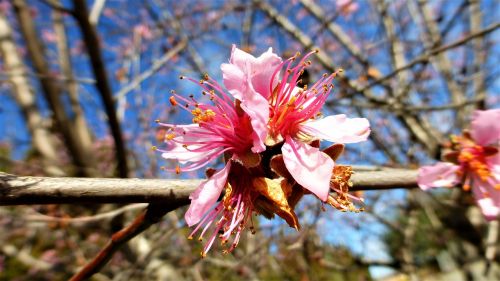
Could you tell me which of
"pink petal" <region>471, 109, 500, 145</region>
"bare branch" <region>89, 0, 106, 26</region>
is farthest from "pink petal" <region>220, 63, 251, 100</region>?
"bare branch" <region>89, 0, 106, 26</region>

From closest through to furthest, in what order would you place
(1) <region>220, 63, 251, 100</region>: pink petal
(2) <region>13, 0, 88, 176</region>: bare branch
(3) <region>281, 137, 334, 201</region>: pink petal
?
(3) <region>281, 137, 334, 201</region>: pink petal → (1) <region>220, 63, 251, 100</region>: pink petal → (2) <region>13, 0, 88, 176</region>: bare branch

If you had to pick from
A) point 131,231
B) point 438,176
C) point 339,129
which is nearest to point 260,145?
point 339,129

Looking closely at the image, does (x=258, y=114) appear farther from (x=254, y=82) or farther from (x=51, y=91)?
(x=51, y=91)

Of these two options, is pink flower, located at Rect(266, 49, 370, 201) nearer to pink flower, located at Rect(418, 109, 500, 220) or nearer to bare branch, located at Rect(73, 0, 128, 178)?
pink flower, located at Rect(418, 109, 500, 220)

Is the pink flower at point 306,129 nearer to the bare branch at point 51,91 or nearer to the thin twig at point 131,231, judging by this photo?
the thin twig at point 131,231

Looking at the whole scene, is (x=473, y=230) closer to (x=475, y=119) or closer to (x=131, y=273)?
(x=475, y=119)

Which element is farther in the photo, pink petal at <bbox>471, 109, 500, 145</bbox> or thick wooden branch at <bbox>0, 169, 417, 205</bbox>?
pink petal at <bbox>471, 109, 500, 145</bbox>

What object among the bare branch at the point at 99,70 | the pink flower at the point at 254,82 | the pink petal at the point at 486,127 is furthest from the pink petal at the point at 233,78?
the bare branch at the point at 99,70

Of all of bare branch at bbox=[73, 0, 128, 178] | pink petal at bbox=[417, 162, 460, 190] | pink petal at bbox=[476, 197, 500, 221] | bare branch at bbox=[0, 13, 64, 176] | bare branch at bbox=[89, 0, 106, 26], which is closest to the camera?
pink petal at bbox=[417, 162, 460, 190]
